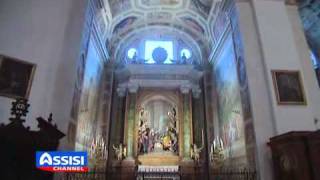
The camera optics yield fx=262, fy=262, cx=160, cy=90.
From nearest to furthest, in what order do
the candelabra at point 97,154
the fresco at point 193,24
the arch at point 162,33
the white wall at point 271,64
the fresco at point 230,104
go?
the white wall at point 271,64, the fresco at point 230,104, the candelabra at point 97,154, the fresco at point 193,24, the arch at point 162,33

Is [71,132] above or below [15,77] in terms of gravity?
below

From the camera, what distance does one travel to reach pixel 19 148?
5355 mm

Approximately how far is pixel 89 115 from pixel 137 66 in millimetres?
3742

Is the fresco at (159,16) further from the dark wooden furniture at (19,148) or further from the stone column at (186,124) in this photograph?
the dark wooden furniture at (19,148)

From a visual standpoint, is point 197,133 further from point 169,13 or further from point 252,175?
point 169,13

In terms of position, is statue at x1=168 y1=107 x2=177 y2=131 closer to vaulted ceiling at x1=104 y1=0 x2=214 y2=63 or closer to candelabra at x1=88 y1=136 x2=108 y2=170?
candelabra at x1=88 y1=136 x2=108 y2=170

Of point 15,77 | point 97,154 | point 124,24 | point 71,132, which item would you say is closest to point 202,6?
point 124,24

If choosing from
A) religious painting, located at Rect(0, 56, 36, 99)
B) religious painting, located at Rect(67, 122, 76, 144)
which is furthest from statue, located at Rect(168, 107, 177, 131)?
religious painting, located at Rect(0, 56, 36, 99)

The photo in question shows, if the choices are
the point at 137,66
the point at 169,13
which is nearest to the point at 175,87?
the point at 137,66

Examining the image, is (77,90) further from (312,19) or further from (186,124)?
(312,19)

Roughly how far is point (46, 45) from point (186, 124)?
7.35 metres

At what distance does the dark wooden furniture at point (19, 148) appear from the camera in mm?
5184

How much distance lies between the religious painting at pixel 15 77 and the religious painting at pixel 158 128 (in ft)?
20.3

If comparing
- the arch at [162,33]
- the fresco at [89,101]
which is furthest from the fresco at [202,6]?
the fresco at [89,101]
